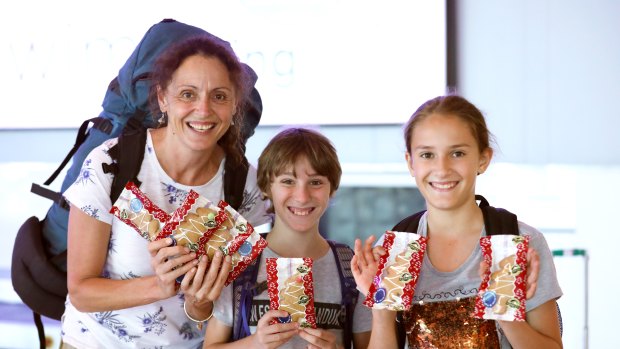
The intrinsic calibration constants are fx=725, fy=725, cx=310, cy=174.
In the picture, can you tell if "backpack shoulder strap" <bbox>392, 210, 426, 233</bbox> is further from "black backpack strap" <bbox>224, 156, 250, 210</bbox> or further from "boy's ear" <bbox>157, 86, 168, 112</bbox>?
"boy's ear" <bbox>157, 86, 168, 112</bbox>

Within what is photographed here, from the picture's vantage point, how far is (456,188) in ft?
5.41

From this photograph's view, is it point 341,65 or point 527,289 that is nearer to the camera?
point 527,289

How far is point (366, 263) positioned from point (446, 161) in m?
0.30

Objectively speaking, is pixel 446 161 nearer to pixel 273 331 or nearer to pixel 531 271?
pixel 531 271

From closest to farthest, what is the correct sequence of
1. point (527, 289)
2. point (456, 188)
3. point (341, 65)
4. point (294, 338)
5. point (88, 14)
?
1. point (527, 289)
2. point (456, 188)
3. point (294, 338)
4. point (341, 65)
5. point (88, 14)

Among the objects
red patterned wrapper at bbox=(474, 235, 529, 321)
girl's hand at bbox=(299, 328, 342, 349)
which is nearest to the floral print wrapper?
girl's hand at bbox=(299, 328, 342, 349)

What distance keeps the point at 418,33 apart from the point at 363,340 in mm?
2098

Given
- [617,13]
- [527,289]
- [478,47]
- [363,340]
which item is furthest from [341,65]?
[527,289]

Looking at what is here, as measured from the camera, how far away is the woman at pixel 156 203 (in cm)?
179

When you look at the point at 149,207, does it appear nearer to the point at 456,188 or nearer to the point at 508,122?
the point at 456,188

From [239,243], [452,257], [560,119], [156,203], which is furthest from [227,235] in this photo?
[560,119]

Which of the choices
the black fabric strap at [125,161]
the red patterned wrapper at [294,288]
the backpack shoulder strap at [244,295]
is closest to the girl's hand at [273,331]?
the red patterned wrapper at [294,288]

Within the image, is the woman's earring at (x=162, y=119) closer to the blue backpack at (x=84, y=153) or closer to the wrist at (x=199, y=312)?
the blue backpack at (x=84, y=153)

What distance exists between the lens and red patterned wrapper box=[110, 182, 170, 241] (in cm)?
169
